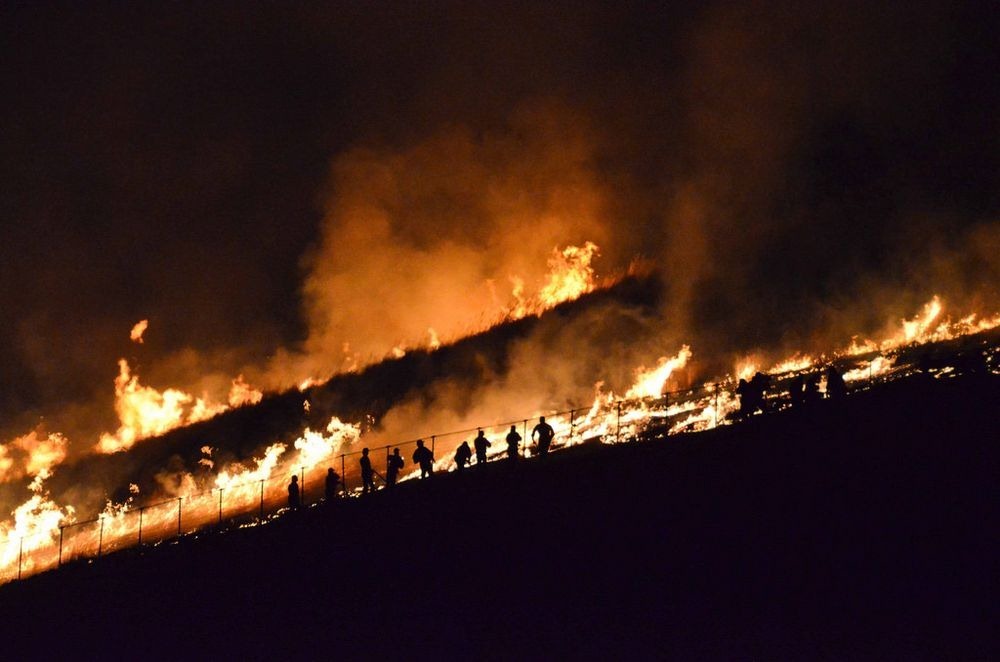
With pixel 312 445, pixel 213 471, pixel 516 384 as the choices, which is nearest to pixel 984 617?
pixel 516 384

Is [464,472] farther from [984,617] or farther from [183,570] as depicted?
[984,617]

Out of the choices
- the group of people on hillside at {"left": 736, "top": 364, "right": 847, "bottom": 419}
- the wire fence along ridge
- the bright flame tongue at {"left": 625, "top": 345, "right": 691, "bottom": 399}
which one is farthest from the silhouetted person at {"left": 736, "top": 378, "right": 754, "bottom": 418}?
the bright flame tongue at {"left": 625, "top": 345, "right": 691, "bottom": 399}

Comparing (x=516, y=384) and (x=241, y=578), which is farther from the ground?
(x=516, y=384)

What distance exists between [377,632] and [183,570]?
306 inches

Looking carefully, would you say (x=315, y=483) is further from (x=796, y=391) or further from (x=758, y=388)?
(x=796, y=391)

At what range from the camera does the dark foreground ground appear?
10.7m

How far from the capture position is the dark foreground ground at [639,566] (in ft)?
35.0

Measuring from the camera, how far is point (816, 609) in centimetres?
1071

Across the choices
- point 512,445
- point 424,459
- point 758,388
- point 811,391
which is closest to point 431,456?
point 424,459

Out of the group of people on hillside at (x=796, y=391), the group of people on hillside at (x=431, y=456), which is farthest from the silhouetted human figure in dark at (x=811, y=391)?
the group of people on hillside at (x=431, y=456)

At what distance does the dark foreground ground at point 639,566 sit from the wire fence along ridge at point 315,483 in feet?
43.0

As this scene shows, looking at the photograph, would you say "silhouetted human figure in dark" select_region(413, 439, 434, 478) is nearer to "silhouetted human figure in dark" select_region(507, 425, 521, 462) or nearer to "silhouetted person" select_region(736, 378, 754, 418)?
"silhouetted human figure in dark" select_region(507, 425, 521, 462)

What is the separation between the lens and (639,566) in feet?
41.4

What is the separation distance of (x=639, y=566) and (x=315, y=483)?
1356 inches
